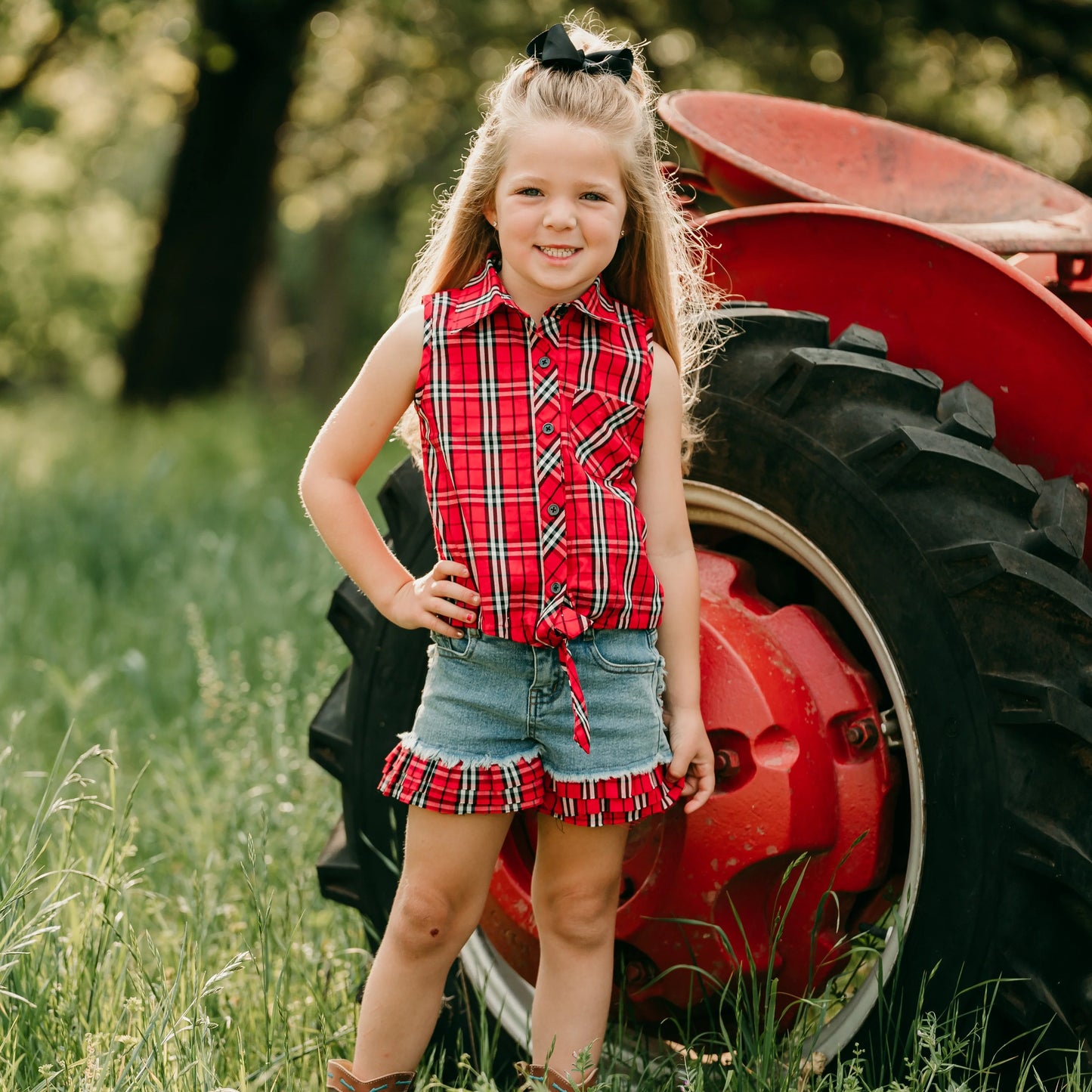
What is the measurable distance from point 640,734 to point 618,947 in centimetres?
48

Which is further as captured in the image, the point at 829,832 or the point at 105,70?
the point at 105,70

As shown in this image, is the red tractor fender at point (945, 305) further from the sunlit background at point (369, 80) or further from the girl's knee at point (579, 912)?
the sunlit background at point (369, 80)

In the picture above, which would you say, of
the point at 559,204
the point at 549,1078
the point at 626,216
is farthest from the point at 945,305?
the point at 549,1078

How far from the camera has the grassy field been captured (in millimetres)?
1877

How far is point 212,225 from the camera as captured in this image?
10.0 metres

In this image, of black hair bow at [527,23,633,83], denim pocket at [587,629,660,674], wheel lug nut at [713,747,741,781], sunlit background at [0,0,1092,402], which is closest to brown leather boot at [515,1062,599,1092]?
wheel lug nut at [713,747,741,781]

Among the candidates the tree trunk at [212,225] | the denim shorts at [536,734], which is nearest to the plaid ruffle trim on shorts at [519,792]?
the denim shorts at [536,734]

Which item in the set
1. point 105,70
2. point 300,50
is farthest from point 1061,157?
point 105,70

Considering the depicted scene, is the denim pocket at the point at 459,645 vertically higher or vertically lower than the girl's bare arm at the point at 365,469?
lower

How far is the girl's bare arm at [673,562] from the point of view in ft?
5.86

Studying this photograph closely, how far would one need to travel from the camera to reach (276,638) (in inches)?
161

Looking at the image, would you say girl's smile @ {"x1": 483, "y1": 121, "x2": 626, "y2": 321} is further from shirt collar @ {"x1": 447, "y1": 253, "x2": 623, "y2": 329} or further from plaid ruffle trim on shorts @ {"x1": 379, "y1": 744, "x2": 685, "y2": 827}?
plaid ruffle trim on shorts @ {"x1": 379, "y1": 744, "x2": 685, "y2": 827}

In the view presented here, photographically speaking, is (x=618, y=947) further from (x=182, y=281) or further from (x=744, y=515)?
(x=182, y=281)

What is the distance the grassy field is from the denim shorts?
1.28 feet
